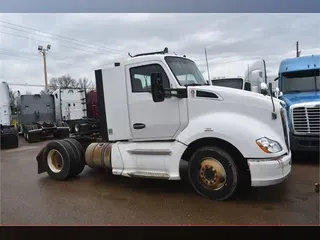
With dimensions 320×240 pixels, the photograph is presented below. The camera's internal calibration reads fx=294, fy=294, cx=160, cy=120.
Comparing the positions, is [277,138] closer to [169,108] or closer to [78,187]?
[169,108]

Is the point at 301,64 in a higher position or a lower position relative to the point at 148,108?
higher

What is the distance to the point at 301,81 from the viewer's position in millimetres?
→ 8203

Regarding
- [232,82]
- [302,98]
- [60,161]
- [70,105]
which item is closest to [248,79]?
[232,82]

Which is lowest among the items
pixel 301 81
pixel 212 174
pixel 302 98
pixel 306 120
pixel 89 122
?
pixel 212 174

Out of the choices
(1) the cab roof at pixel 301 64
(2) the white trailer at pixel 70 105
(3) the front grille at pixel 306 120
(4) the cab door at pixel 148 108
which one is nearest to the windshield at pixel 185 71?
(4) the cab door at pixel 148 108

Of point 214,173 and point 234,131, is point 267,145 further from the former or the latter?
point 214,173

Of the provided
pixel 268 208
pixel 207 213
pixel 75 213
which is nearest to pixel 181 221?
pixel 207 213

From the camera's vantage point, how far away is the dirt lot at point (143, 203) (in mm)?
4133

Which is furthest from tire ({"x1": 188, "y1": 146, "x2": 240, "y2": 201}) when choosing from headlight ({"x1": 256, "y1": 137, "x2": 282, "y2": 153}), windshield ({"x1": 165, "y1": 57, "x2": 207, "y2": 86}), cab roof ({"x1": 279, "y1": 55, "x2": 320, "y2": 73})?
cab roof ({"x1": 279, "y1": 55, "x2": 320, "y2": 73})

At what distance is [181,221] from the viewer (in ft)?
13.3

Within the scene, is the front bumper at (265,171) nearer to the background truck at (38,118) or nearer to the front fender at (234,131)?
the front fender at (234,131)

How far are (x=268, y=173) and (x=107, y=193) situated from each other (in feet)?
9.28

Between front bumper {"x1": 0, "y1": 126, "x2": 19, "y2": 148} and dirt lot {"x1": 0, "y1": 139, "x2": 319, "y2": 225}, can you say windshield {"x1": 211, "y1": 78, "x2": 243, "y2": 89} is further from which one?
front bumper {"x1": 0, "y1": 126, "x2": 19, "y2": 148}

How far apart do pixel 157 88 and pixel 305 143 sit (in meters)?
4.13
